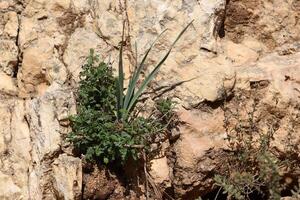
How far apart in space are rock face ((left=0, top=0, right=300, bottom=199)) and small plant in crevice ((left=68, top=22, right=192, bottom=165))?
0.43ft

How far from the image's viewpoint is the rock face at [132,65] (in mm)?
3928

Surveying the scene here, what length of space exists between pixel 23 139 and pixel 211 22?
167 centimetres

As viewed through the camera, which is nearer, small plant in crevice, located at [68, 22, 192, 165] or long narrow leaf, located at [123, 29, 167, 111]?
small plant in crevice, located at [68, 22, 192, 165]

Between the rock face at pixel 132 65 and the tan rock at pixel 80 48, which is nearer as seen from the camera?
the rock face at pixel 132 65

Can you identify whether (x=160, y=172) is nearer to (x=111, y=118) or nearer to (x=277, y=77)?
(x=111, y=118)

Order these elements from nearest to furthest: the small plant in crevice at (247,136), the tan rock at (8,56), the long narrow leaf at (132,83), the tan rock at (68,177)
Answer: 1. the tan rock at (68,177)
2. the long narrow leaf at (132,83)
3. the small plant in crevice at (247,136)
4. the tan rock at (8,56)

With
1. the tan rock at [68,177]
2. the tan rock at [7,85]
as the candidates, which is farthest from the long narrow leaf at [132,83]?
the tan rock at [7,85]

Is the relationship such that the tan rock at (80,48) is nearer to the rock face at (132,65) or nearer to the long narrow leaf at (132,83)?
the rock face at (132,65)

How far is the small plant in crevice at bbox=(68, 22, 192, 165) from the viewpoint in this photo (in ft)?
12.3

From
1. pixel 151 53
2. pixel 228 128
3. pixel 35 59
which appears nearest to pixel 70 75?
pixel 35 59

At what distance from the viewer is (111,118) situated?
388cm

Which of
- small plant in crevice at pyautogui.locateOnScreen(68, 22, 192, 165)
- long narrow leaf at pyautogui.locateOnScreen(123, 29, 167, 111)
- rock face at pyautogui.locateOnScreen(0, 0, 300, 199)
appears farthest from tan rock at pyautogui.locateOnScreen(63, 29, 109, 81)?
long narrow leaf at pyautogui.locateOnScreen(123, 29, 167, 111)

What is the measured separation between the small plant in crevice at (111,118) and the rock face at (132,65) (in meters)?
0.13

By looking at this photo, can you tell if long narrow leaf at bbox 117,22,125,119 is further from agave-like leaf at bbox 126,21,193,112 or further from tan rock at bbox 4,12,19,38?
tan rock at bbox 4,12,19,38
